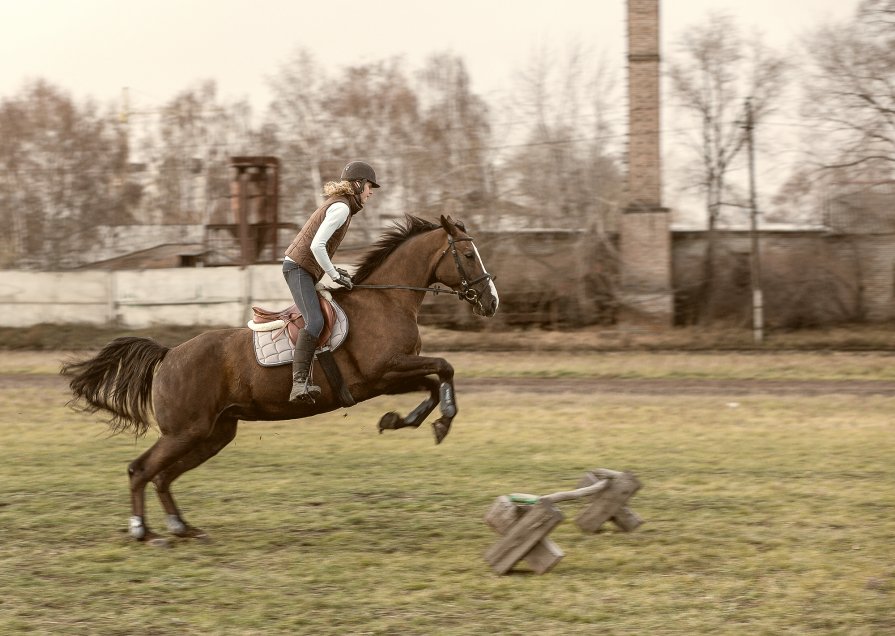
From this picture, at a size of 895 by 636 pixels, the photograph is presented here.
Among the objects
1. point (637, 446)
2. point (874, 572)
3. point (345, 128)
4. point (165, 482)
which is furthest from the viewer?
point (345, 128)

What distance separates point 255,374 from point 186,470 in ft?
3.31

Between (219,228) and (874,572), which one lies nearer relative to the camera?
(874,572)

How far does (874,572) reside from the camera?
7027 mm

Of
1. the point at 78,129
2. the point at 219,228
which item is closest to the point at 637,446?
the point at 219,228

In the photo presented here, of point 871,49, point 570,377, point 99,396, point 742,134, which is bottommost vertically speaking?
point 570,377

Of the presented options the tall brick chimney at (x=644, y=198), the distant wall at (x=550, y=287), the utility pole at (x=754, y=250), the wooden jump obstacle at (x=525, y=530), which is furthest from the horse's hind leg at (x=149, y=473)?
the tall brick chimney at (x=644, y=198)

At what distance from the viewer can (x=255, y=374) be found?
8406 millimetres

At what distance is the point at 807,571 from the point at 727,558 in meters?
0.58

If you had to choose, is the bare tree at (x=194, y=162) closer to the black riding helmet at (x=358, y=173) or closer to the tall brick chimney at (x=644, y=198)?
the tall brick chimney at (x=644, y=198)

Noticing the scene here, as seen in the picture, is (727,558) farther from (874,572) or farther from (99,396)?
(99,396)

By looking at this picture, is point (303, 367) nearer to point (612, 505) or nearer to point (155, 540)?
point (155, 540)

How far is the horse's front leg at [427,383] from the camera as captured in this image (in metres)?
8.19

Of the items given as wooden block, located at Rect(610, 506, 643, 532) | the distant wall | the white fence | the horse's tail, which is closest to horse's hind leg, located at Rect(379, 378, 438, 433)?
wooden block, located at Rect(610, 506, 643, 532)

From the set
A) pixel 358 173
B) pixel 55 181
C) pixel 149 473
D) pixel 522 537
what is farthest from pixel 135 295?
pixel 522 537
